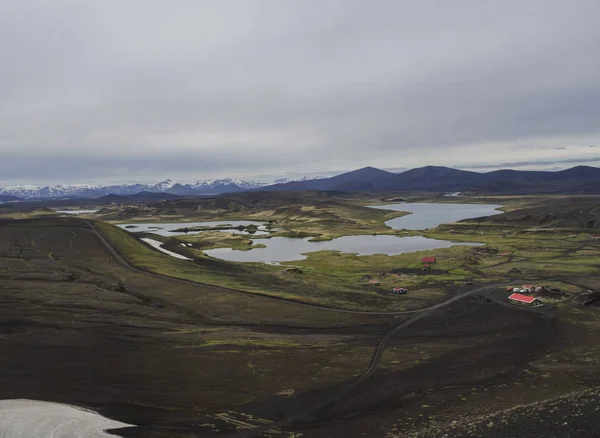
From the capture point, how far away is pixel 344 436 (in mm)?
32062

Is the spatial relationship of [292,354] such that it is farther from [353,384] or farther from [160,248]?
[160,248]

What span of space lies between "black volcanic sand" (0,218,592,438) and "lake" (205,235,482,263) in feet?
209

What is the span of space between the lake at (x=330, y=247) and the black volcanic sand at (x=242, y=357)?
63.6 m

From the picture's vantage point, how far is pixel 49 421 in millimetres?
33875

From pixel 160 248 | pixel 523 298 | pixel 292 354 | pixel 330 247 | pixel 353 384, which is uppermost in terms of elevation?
pixel 160 248

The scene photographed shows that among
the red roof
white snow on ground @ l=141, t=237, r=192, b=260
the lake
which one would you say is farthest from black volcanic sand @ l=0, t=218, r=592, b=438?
the lake

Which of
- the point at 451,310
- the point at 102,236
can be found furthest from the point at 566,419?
the point at 102,236

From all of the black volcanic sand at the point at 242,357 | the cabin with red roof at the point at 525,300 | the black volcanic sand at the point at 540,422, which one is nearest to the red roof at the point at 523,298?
the cabin with red roof at the point at 525,300

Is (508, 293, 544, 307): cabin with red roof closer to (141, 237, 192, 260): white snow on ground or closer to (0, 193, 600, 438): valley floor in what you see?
(0, 193, 600, 438): valley floor

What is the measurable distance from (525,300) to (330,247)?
94.1m

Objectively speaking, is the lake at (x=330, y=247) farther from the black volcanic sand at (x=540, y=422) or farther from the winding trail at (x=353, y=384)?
the black volcanic sand at (x=540, y=422)

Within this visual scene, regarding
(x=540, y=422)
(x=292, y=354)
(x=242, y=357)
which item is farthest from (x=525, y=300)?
(x=242, y=357)

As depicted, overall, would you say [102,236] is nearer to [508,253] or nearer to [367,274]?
[367,274]

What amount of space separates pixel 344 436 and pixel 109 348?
31371 mm
